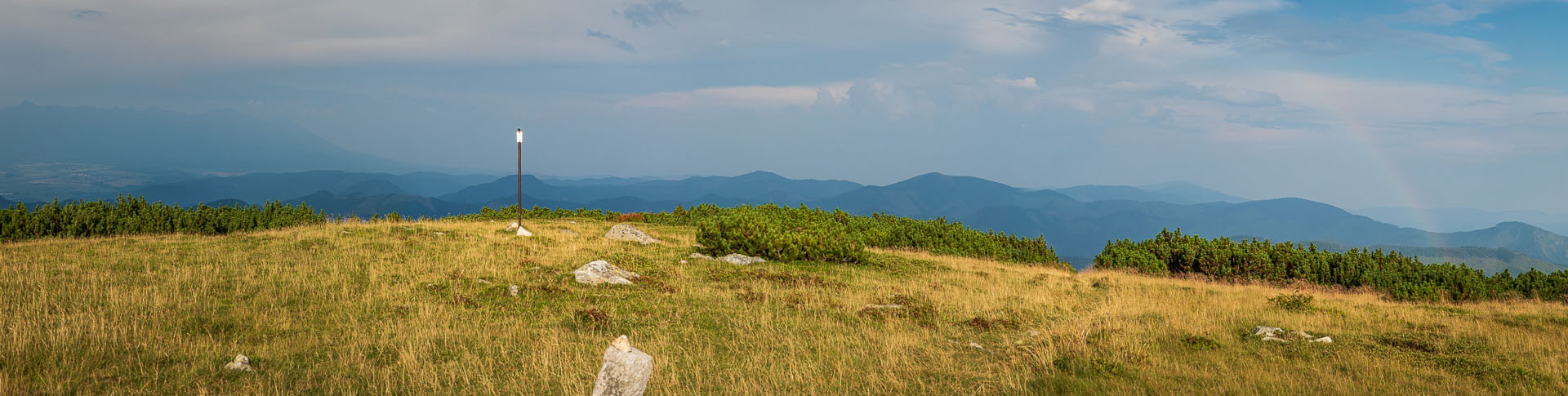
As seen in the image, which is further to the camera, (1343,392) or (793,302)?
(793,302)

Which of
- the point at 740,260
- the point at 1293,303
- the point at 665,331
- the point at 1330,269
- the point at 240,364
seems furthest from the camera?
the point at 1330,269

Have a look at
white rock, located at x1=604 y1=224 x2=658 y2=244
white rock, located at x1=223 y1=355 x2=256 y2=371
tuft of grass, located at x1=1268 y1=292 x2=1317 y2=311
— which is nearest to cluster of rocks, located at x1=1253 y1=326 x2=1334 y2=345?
tuft of grass, located at x1=1268 y1=292 x2=1317 y2=311

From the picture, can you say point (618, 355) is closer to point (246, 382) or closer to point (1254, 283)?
point (246, 382)

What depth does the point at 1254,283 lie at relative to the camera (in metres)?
23.1

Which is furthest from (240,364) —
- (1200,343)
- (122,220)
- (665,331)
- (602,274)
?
(122,220)

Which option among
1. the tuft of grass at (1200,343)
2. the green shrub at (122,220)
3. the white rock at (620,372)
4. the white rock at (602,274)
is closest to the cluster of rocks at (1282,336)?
the tuft of grass at (1200,343)

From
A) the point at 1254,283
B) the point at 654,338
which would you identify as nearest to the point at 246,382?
the point at 654,338

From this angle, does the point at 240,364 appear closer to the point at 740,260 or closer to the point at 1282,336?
the point at 740,260

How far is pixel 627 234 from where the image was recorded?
986 inches

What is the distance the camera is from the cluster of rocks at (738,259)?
63.5 ft

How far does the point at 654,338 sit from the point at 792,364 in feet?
8.21

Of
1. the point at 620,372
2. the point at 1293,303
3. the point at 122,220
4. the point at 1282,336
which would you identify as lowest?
the point at 1293,303

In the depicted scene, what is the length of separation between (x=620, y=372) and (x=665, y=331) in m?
5.12

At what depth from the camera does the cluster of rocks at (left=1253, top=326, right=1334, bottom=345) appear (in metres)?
11.3
